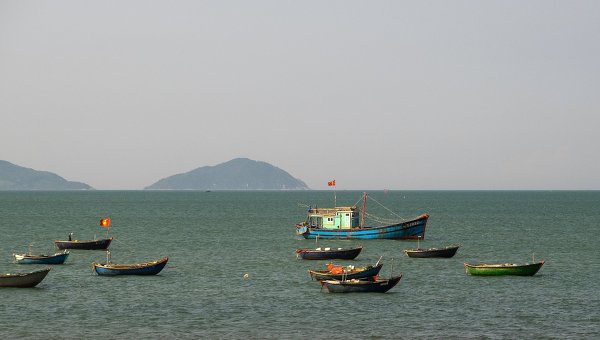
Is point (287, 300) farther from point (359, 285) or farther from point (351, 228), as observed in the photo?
point (351, 228)

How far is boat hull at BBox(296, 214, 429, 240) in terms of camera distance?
4400 inches

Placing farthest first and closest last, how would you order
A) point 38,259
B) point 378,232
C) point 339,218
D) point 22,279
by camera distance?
1. point 339,218
2. point 378,232
3. point 38,259
4. point 22,279

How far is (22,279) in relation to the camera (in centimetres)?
6253

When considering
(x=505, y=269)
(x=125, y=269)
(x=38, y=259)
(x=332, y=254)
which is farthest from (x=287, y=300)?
(x=38, y=259)

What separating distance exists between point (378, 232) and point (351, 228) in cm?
388

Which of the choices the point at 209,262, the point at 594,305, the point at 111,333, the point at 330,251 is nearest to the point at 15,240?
the point at 209,262

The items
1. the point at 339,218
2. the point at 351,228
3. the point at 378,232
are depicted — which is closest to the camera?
the point at 378,232

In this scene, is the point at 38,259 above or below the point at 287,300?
above

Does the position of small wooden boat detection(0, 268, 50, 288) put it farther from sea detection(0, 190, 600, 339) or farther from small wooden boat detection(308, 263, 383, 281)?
small wooden boat detection(308, 263, 383, 281)

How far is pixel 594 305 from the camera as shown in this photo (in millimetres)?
57781

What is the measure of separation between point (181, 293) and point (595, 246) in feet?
219

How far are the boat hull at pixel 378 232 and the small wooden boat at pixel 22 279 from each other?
54.5 m

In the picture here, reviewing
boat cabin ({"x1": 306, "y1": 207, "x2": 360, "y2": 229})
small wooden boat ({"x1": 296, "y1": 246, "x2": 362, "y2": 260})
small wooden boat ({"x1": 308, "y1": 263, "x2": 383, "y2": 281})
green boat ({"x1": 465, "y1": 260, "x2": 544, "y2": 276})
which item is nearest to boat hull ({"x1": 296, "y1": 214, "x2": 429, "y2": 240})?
boat cabin ({"x1": 306, "y1": 207, "x2": 360, "y2": 229})

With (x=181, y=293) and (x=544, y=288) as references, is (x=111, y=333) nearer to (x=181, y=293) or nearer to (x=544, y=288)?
(x=181, y=293)
